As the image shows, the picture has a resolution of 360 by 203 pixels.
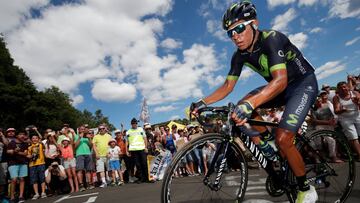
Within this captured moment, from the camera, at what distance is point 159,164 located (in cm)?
1114

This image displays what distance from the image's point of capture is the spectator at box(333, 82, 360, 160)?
8.46m

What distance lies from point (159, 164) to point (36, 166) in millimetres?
4300

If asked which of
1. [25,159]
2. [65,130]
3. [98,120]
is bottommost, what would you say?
[25,159]

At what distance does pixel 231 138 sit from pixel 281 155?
663 mm

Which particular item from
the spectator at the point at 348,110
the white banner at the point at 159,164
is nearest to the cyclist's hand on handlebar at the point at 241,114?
the spectator at the point at 348,110

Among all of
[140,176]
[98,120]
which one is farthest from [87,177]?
[98,120]

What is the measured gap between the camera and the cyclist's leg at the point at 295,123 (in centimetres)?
304

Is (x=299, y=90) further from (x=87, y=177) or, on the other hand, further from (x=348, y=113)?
(x=87, y=177)

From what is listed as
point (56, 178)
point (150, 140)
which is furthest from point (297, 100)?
point (150, 140)

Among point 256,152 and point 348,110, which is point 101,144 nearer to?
point 348,110

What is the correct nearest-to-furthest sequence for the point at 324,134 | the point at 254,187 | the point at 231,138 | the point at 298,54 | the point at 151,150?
the point at 231,138 → the point at 298,54 → the point at 324,134 → the point at 254,187 → the point at 151,150

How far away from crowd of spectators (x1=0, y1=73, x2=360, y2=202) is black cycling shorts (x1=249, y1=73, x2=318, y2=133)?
4.94m

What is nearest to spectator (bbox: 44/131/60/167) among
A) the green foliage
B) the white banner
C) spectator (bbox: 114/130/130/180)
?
spectator (bbox: 114/130/130/180)

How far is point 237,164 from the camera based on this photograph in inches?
127
